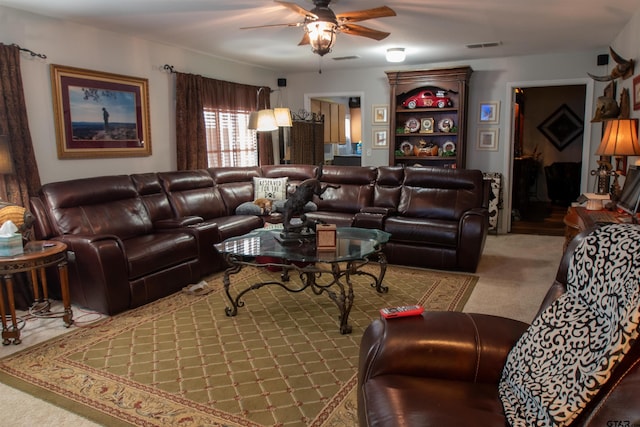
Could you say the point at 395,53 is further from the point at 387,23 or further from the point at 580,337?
the point at 580,337

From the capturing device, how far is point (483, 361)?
1.67 meters

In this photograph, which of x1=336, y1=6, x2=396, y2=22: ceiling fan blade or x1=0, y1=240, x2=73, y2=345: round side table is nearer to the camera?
x1=0, y1=240, x2=73, y2=345: round side table

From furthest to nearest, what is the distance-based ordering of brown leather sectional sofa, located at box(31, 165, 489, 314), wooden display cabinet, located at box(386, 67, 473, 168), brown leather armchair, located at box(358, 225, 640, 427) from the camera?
wooden display cabinet, located at box(386, 67, 473, 168) → brown leather sectional sofa, located at box(31, 165, 489, 314) → brown leather armchair, located at box(358, 225, 640, 427)

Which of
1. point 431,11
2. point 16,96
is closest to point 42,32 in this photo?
point 16,96

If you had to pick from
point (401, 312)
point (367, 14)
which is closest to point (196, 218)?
point (367, 14)

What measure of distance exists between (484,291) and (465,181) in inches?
58.5

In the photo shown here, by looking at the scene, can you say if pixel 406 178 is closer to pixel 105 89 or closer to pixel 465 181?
pixel 465 181

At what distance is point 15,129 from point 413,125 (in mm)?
4941

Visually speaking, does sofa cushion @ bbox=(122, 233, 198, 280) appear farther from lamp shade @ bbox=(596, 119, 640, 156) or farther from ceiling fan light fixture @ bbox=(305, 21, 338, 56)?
lamp shade @ bbox=(596, 119, 640, 156)

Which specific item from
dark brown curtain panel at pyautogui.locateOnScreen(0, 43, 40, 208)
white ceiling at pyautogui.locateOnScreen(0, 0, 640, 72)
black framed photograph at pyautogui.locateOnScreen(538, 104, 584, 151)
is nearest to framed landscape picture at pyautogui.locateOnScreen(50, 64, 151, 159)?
dark brown curtain panel at pyautogui.locateOnScreen(0, 43, 40, 208)

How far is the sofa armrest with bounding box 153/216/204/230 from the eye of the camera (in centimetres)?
428

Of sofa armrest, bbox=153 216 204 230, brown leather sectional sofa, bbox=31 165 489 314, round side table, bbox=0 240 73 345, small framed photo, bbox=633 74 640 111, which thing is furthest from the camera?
sofa armrest, bbox=153 216 204 230

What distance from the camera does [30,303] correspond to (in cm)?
360

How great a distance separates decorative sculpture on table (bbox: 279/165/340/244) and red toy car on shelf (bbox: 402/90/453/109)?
11.6 ft
